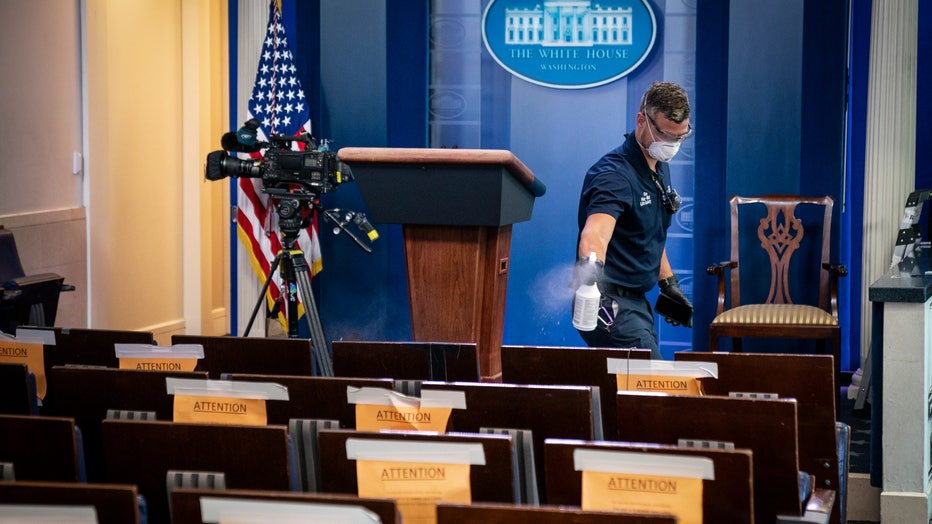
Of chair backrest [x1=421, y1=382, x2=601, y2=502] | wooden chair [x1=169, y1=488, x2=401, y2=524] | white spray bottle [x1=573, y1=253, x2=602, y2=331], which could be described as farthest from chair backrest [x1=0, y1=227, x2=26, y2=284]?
wooden chair [x1=169, y1=488, x2=401, y2=524]

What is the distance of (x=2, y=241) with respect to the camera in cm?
479

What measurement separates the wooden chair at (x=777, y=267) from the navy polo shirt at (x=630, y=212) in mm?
1810

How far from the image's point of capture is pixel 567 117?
6.14 meters

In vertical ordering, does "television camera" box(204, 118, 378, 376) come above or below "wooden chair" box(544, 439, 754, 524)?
above

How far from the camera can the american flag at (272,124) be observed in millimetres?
6012

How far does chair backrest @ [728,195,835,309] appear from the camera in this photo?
222 inches

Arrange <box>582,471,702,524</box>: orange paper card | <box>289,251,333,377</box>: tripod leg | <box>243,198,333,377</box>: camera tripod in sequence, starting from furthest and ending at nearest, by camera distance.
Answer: <box>243,198,333,377</box>: camera tripod, <box>289,251,333,377</box>: tripod leg, <box>582,471,702,524</box>: orange paper card

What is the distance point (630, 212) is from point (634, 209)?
0.08ft

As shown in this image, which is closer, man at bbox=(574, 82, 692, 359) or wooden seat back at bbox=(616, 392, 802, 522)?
wooden seat back at bbox=(616, 392, 802, 522)

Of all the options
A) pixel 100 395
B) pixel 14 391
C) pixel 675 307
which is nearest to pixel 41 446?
pixel 100 395

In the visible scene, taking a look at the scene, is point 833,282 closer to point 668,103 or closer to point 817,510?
point 668,103

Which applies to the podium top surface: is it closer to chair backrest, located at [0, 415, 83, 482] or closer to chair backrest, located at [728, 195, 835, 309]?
chair backrest, located at [728, 195, 835, 309]

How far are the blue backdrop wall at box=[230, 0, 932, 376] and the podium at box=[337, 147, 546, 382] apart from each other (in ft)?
5.86

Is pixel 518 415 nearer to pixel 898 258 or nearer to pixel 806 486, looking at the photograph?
pixel 806 486
